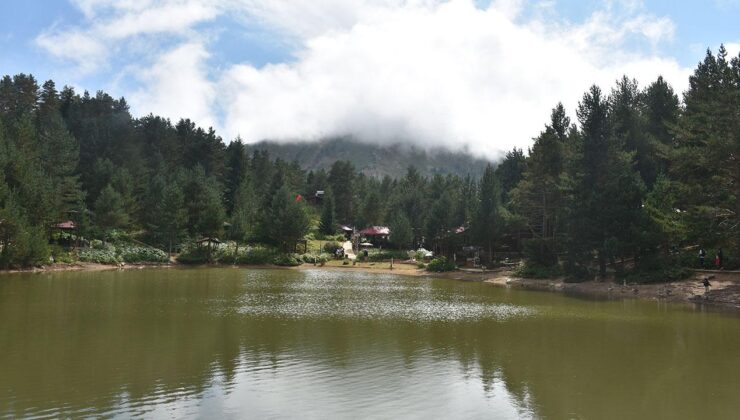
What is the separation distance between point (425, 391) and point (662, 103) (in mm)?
65674

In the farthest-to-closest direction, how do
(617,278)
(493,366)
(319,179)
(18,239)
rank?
1. (319,179)
2. (18,239)
3. (617,278)
4. (493,366)

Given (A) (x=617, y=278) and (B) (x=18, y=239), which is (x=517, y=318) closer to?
(A) (x=617, y=278)

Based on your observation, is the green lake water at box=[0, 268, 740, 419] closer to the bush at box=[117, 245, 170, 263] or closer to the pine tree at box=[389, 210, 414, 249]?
the bush at box=[117, 245, 170, 263]

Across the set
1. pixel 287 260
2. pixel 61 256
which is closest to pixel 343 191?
pixel 287 260

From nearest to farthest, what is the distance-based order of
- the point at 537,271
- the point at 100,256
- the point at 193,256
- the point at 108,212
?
the point at 537,271 < the point at 100,256 < the point at 108,212 < the point at 193,256

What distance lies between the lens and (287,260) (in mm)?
74875

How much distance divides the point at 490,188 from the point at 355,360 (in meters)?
49.9

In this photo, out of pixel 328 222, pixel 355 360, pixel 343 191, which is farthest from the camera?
pixel 343 191

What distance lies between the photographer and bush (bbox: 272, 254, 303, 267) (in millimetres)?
74312

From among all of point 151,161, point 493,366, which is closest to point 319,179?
point 151,161

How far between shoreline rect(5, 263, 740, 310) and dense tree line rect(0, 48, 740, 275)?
2.75m

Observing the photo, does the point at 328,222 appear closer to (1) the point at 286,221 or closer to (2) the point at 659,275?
(1) the point at 286,221

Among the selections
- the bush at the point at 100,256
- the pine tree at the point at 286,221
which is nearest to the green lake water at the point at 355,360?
the bush at the point at 100,256

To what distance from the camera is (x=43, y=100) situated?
110 m
